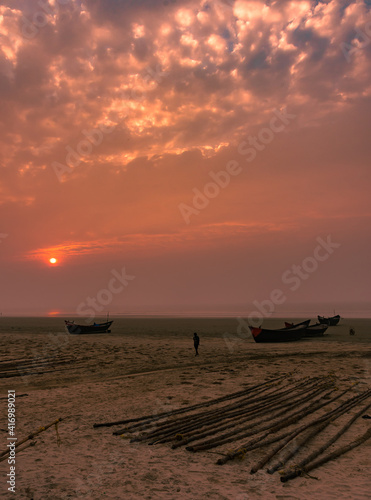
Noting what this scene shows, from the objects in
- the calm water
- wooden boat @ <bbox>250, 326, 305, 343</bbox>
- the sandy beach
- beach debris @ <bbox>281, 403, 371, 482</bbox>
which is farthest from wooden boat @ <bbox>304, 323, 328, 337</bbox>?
beach debris @ <bbox>281, 403, 371, 482</bbox>

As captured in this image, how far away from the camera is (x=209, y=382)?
15.1m

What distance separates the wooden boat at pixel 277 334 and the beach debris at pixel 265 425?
769 inches

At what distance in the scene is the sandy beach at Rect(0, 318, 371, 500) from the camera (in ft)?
21.1

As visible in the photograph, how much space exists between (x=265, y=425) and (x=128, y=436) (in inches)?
140

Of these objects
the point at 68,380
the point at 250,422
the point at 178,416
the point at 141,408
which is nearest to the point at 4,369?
the point at 68,380

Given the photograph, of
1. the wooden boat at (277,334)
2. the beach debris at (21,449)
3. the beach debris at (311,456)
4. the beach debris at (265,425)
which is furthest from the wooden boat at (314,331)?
the beach debris at (21,449)

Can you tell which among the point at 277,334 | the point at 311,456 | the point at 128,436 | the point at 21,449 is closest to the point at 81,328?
the point at 277,334

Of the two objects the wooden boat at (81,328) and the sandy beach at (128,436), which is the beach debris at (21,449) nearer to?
the sandy beach at (128,436)

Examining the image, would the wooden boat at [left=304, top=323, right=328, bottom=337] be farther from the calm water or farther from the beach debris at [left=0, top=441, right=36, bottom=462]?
the beach debris at [left=0, top=441, right=36, bottom=462]

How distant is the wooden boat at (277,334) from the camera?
108ft

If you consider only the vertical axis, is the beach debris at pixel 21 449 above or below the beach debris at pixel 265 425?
above

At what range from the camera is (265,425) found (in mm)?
9523

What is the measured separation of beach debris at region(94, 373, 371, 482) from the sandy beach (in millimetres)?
199

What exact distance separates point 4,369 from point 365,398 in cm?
1624
